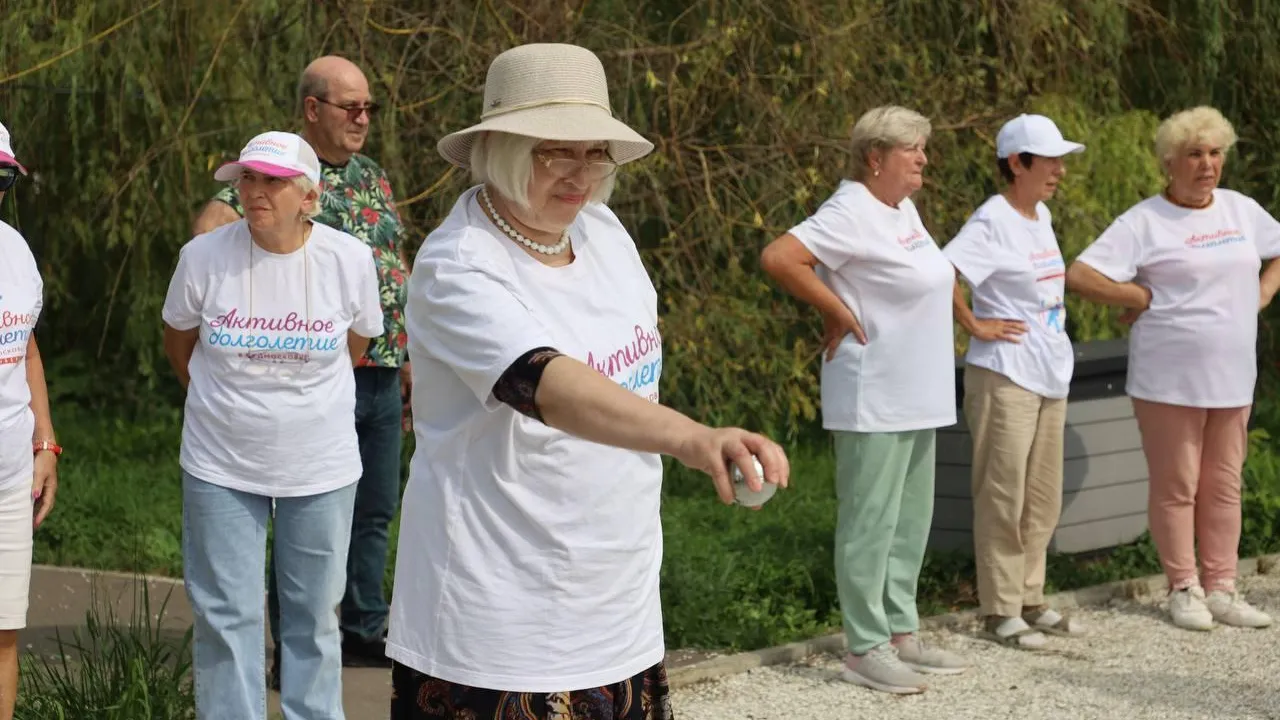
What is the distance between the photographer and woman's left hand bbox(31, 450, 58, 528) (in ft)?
15.1

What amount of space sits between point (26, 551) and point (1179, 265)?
15.5 ft

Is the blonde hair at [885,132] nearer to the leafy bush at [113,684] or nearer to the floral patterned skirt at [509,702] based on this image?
the leafy bush at [113,684]

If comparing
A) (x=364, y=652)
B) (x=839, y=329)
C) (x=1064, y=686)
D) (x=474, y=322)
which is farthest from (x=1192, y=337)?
(x=474, y=322)

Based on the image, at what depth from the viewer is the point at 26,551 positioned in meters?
4.47

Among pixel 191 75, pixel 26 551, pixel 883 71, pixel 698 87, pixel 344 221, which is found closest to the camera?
pixel 26 551

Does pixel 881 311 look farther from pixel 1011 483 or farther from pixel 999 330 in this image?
pixel 1011 483

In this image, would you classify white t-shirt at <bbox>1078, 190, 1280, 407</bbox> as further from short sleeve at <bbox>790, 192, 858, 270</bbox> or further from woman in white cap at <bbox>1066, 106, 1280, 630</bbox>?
short sleeve at <bbox>790, 192, 858, 270</bbox>

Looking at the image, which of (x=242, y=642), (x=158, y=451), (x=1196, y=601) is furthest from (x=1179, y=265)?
(x=158, y=451)

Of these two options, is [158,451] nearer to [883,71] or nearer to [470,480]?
[883,71]

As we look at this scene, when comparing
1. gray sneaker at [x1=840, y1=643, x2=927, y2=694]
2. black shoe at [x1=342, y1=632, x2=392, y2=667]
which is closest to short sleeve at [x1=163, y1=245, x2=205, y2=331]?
black shoe at [x1=342, y1=632, x2=392, y2=667]

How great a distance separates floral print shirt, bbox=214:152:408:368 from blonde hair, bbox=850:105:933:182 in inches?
64.4

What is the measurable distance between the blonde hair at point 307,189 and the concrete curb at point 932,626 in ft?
6.26

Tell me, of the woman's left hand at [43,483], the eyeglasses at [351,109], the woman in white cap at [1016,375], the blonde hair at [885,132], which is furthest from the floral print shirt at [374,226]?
the woman in white cap at [1016,375]

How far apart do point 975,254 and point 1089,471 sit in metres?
1.58
